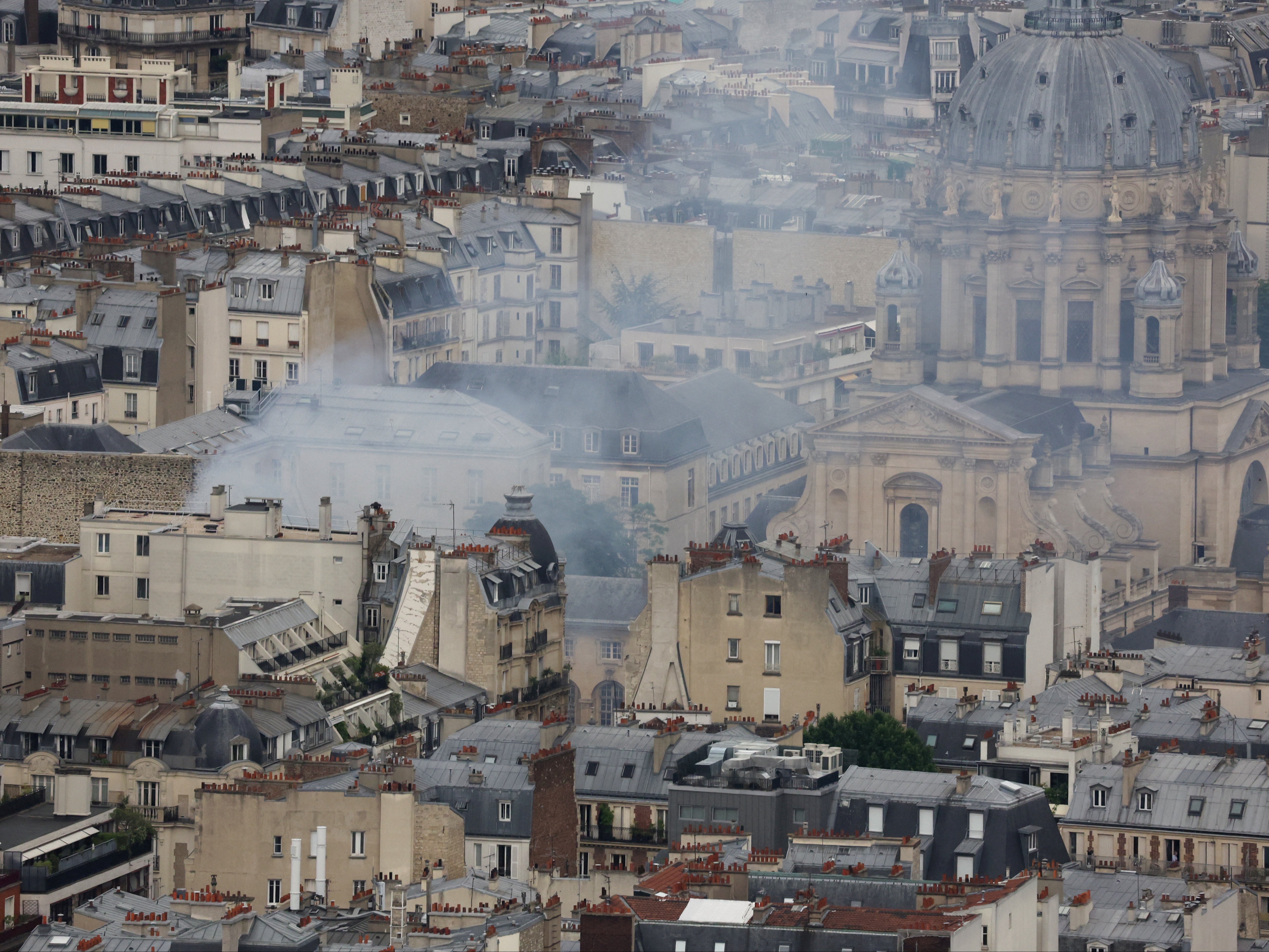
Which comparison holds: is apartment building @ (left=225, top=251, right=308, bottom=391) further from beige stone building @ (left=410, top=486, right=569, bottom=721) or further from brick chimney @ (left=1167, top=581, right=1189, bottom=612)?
beige stone building @ (left=410, top=486, right=569, bottom=721)

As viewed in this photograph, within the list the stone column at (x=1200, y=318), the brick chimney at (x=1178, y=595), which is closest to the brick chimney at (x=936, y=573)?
the brick chimney at (x=1178, y=595)

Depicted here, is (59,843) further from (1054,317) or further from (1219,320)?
(1219,320)

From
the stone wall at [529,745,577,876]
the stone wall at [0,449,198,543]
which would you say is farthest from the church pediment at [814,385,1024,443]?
the stone wall at [529,745,577,876]

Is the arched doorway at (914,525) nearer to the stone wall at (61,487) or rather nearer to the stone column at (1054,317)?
the stone column at (1054,317)

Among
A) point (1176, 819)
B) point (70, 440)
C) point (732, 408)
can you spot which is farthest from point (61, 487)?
point (1176, 819)

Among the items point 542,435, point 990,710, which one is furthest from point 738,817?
point 542,435

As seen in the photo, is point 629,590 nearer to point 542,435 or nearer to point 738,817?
point 542,435

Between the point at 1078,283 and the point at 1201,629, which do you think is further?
the point at 1078,283
